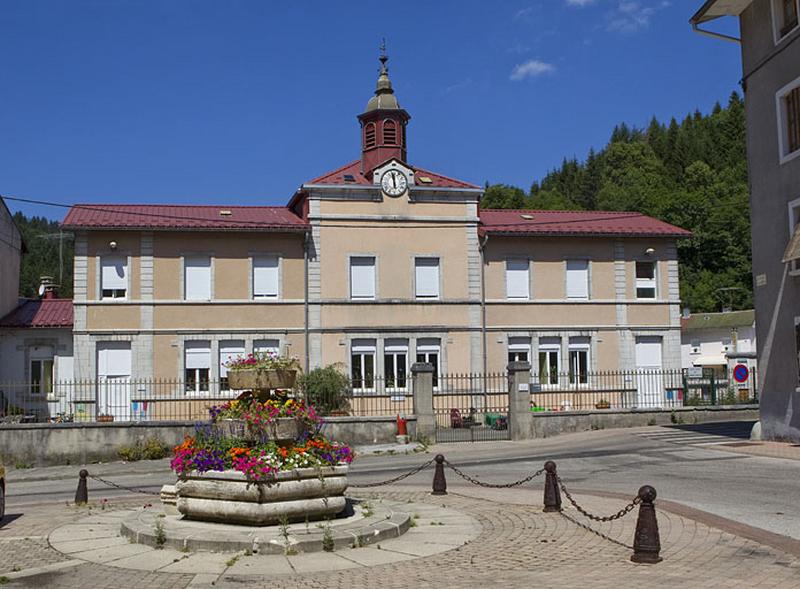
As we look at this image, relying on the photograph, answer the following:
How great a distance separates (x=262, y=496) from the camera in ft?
32.2

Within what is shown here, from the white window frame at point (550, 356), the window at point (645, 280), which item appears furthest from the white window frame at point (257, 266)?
the window at point (645, 280)

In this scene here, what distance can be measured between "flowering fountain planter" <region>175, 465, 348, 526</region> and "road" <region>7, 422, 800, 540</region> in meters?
4.81

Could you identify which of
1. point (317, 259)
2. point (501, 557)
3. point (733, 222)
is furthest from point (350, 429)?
point (733, 222)

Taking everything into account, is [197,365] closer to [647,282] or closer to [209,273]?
[209,273]

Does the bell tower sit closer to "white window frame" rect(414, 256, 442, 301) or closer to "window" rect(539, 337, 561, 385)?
"white window frame" rect(414, 256, 442, 301)

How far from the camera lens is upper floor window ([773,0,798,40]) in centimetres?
1944

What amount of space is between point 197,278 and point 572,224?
14.6 metres

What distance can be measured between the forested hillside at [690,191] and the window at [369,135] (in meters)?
41.1

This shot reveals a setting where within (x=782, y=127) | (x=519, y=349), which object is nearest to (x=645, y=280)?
(x=519, y=349)

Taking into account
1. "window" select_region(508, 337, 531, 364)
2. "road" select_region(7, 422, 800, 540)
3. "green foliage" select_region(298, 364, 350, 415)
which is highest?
"window" select_region(508, 337, 531, 364)

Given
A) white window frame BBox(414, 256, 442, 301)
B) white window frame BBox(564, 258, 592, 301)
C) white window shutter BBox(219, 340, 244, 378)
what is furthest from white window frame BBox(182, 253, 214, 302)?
white window frame BBox(564, 258, 592, 301)

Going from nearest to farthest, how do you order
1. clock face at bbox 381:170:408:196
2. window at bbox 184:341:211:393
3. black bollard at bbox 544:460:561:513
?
1. black bollard at bbox 544:460:561:513
2. window at bbox 184:341:211:393
3. clock face at bbox 381:170:408:196

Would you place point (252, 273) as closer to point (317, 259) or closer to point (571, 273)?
point (317, 259)

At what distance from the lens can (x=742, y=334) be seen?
57.3m
